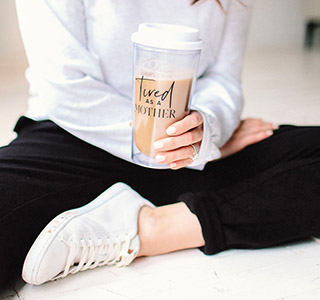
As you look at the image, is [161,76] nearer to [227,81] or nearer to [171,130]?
[171,130]

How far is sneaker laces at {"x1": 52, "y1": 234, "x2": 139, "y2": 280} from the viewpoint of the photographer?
837mm

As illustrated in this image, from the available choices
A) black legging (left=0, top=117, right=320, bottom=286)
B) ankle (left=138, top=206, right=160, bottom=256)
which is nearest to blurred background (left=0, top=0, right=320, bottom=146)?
black legging (left=0, top=117, right=320, bottom=286)

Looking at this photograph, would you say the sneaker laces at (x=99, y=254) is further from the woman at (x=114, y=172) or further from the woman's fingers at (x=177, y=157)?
the woman's fingers at (x=177, y=157)

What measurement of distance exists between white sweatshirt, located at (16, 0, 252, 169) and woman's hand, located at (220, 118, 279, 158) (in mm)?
57

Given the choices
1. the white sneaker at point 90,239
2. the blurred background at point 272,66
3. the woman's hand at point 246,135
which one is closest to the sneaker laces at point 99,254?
the white sneaker at point 90,239

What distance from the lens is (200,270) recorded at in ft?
2.87

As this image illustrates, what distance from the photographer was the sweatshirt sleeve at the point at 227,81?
99cm

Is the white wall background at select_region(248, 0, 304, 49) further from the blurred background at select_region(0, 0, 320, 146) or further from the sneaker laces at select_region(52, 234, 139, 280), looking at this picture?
the sneaker laces at select_region(52, 234, 139, 280)

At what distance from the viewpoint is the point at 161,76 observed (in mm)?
678

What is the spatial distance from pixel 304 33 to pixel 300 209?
369 cm

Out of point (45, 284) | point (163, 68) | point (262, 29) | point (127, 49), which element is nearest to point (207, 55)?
point (127, 49)

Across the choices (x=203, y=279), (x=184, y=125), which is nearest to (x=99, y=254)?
(x=203, y=279)

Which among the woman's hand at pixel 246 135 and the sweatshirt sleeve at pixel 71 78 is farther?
the woman's hand at pixel 246 135

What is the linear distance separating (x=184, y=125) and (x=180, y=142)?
31 millimetres
